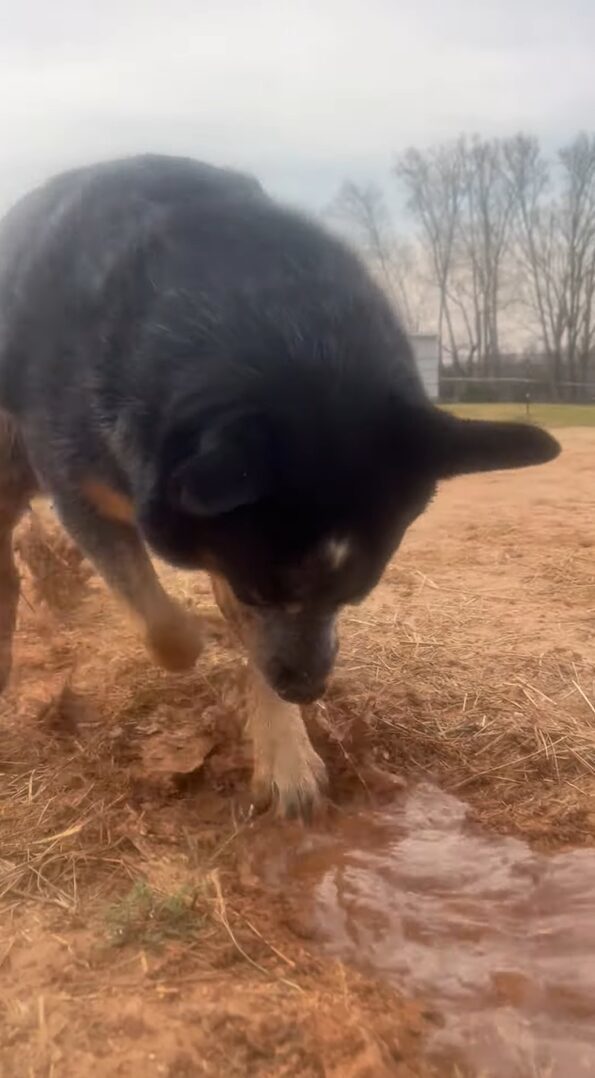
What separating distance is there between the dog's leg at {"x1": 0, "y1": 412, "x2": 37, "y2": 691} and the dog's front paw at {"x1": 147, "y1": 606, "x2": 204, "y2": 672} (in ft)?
2.89

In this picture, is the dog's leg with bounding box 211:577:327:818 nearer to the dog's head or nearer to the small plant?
the dog's head

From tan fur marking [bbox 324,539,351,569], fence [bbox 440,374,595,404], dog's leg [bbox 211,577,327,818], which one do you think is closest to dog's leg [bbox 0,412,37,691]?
dog's leg [bbox 211,577,327,818]

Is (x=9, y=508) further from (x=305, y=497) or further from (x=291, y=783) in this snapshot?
(x=305, y=497)

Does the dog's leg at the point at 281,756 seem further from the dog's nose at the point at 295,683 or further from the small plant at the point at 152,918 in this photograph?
the small plant at the point at 152,918

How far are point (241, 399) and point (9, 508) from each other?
2090 millimetres

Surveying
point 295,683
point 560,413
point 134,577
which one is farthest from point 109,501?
point 560,413

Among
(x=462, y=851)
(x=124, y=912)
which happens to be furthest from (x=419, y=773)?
(x=124, y=912)

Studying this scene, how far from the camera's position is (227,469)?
230cm

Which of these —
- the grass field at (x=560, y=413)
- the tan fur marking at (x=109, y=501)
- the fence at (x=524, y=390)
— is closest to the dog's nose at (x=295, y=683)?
the tan fur marking at (x=109, y=501)

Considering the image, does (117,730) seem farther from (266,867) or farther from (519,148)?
(519,148)

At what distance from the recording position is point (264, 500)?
8.24ft

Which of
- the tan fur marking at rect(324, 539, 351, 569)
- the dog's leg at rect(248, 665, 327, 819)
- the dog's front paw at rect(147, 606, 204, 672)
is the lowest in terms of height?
the dog's leg at rect(248, 665, 327, 819)

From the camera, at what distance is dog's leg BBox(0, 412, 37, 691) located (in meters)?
3.99

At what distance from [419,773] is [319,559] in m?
1.19
